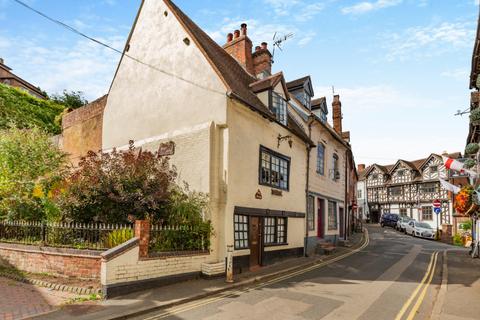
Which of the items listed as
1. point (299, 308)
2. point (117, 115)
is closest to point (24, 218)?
point (117, 115)

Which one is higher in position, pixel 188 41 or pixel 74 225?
pixel 188 41

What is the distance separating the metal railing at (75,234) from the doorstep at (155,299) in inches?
70.1

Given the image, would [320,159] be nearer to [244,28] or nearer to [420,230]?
[244,28]

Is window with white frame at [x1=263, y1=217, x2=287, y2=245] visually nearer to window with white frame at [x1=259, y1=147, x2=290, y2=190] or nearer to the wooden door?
the wooden door

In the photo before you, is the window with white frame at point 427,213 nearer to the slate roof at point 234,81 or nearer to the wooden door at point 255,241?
the slate roof at point 234,81

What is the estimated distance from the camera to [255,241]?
44.6 ft

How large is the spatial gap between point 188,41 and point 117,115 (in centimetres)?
549

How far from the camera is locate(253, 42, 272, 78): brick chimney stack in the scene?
65.6 ft

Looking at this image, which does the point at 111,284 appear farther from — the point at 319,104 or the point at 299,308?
the point at 319,104

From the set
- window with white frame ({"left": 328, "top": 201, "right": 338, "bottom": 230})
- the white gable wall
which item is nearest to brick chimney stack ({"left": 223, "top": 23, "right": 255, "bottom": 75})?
the white gable wall

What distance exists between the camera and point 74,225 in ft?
34.6

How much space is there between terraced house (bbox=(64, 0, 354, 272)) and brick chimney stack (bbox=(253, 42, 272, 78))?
135 centimetres

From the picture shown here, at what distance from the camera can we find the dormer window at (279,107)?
15353 millimetres

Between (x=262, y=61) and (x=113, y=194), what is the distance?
1299cm
